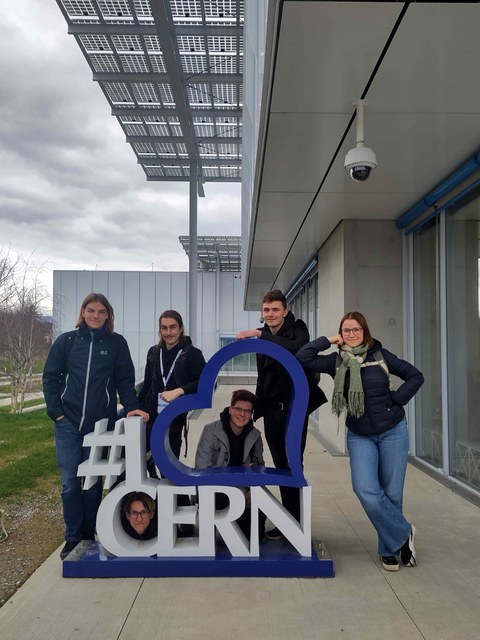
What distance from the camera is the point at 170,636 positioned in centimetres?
285

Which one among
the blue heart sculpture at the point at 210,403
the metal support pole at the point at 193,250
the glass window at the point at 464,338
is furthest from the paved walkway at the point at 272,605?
the metal support pole at the point at 193,250

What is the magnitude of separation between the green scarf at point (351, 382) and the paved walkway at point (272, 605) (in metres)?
1.10

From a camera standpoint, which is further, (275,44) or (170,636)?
(275,44)

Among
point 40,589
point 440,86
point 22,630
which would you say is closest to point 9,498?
point 40,589

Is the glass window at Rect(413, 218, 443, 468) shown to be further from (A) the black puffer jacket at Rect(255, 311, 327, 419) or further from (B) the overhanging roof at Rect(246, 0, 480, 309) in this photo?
(A) the black puffer jacket at Rect(255, 311, 327, 419)

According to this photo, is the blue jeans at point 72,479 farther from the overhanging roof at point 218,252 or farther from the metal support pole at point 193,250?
the overhanging roof at point 218,252

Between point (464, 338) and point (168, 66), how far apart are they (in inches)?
387

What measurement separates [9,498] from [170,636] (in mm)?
4041

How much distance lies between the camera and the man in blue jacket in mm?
4008

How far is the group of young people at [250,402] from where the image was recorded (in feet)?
11.8

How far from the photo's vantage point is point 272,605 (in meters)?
3.18

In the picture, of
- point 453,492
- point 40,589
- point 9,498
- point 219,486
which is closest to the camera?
point 40,589

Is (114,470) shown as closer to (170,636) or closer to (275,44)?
(170,636)

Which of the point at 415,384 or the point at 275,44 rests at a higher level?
the point at 275,44
